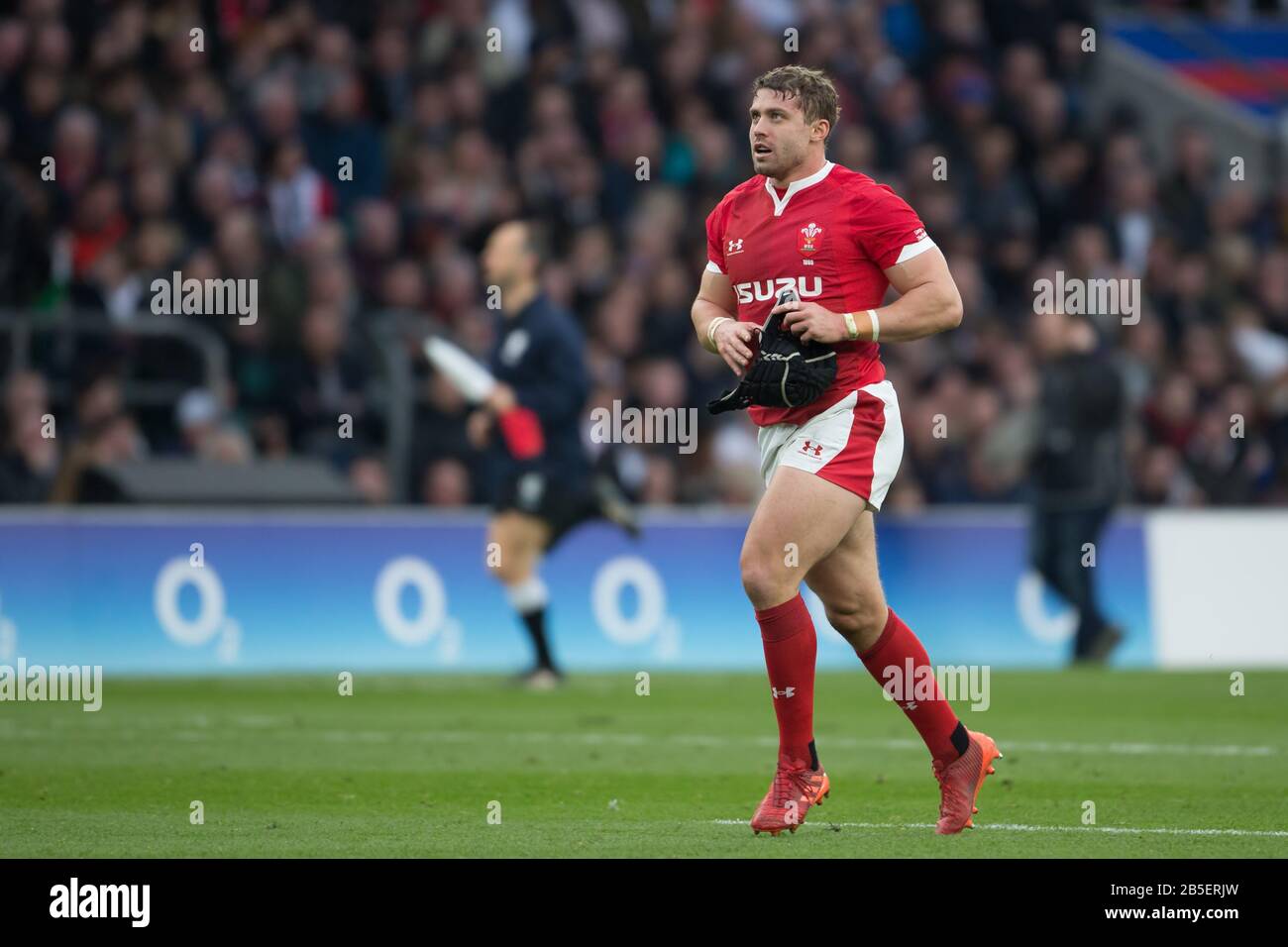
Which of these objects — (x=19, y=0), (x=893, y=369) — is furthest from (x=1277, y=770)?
(x=19, y=0)

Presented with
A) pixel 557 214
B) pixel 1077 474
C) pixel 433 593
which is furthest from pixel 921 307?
pixel 557 214

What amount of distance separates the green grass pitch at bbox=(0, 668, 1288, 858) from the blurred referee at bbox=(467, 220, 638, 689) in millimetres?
798

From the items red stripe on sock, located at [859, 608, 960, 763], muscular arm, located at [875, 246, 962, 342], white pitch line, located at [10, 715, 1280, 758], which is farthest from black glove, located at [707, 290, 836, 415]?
white pitch line, located at [10, 715, 1280, 758]

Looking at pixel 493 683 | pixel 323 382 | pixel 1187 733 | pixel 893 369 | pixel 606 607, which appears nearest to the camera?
pixel 1187 733

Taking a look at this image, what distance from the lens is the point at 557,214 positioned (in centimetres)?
1980

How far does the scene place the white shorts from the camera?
7.86 meters

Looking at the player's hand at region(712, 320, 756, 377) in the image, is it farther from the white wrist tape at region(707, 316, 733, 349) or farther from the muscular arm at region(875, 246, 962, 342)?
the muscular arm at region(875, 246, 962, 342)

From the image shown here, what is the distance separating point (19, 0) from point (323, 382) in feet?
13.6

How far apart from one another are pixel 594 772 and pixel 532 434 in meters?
5.42

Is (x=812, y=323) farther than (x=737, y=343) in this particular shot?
No

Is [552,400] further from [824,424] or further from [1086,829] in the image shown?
[1086,829]

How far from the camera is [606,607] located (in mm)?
16469
